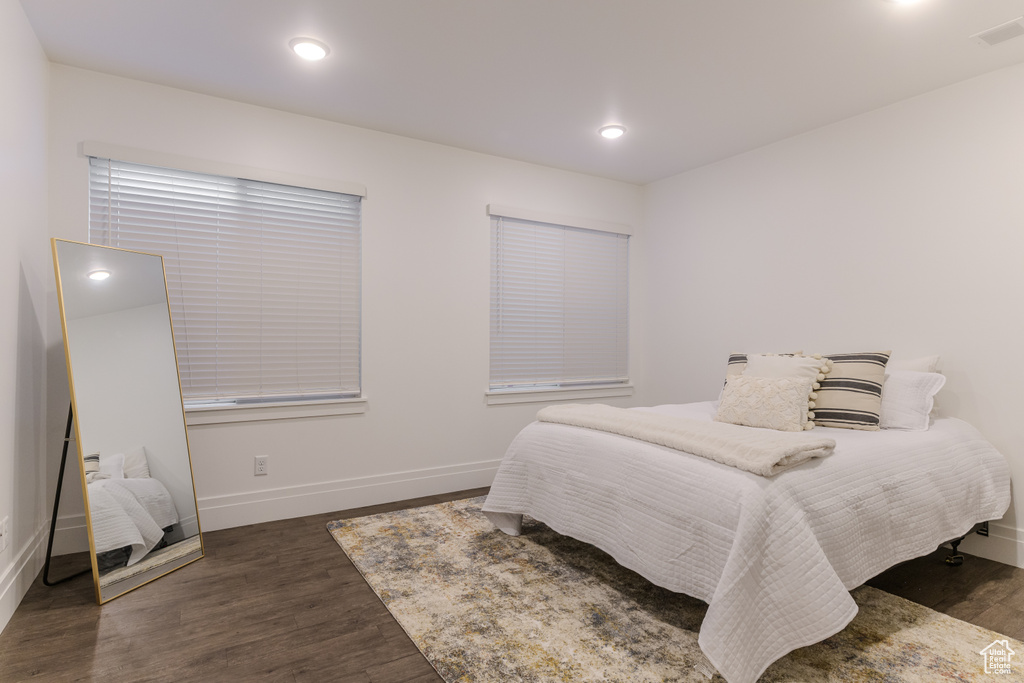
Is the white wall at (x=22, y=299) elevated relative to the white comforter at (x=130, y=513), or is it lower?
elevated

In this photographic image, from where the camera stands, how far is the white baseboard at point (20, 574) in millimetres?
2102

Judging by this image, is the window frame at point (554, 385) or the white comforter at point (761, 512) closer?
the white comforter at point (761, 512)

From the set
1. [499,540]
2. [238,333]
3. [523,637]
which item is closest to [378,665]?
[523,637]

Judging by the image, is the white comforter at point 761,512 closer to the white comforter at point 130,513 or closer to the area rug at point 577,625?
the area rug at point 577,625

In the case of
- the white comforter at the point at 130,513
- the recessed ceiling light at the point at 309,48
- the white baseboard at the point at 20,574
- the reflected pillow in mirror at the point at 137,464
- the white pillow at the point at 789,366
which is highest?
the recessed ceiling light at the point at 309,48

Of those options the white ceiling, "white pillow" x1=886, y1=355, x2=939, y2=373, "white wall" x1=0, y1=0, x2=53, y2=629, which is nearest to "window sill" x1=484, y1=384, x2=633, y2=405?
the white ceiling

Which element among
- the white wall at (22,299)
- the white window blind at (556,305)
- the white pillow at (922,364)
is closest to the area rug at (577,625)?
the white pillow at (922,364)

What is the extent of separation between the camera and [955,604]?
7.61 ft

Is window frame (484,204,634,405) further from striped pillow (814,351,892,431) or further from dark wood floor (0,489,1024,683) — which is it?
striped pillow (814,351,892,431)

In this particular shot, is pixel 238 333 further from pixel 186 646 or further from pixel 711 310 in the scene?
pixel 711 310

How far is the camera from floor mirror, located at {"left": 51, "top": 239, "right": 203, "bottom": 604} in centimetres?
237

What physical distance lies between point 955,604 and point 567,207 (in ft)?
11.3

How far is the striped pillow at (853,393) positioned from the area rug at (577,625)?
824 millimetres

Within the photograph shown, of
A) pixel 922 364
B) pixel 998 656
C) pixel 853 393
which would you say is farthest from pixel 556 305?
pixel 998 656
